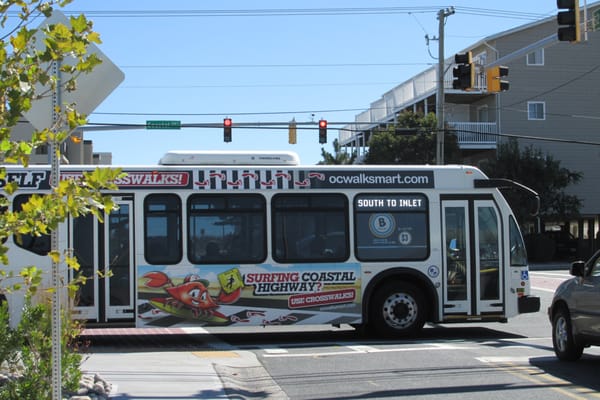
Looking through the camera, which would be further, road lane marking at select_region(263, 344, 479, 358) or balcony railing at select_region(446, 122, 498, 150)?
balcony railing at select_region(446, 122, 498, 150)

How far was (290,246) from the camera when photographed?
12812 millimetres

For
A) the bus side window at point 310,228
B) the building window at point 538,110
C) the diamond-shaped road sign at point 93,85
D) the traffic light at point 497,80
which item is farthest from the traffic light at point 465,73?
the building window at point 538,110

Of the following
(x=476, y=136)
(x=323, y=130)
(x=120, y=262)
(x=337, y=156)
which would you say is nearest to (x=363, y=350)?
(x=120, y=262)

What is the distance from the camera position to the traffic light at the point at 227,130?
26516 mm

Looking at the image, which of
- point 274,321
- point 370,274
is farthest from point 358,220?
point 274,321

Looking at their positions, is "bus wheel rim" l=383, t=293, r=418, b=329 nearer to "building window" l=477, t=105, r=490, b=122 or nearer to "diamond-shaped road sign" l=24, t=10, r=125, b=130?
"diamond-shaped road sign" l=24, t=10, r=125, b=130

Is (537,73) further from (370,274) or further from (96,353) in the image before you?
(96,353)

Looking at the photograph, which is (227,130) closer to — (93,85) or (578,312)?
(578,312)

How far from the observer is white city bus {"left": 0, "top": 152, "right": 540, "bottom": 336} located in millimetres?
12250

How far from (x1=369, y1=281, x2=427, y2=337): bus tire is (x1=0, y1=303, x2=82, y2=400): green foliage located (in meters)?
6.84

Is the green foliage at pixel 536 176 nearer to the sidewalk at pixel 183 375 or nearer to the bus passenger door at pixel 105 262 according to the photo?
the bus passenger door at pixel 105 262

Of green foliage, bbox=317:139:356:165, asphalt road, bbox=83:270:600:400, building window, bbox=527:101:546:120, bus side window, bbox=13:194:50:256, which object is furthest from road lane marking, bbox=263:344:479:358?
green foliage, bbox=317:139:356:165

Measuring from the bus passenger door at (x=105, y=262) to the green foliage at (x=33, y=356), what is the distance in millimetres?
4969

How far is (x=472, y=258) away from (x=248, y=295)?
13.3 ft
